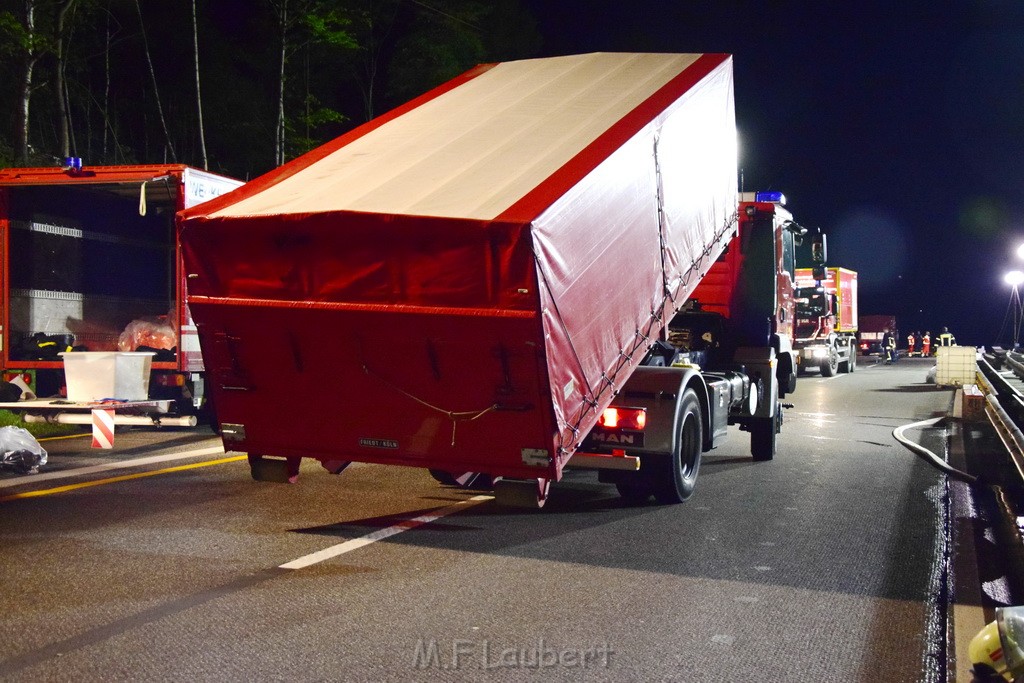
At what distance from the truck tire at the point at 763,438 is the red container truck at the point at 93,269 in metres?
6.45

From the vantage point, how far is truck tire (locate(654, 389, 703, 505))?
8.52 m

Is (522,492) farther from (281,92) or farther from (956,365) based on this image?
(281,92)

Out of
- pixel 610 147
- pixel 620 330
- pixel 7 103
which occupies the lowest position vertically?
pixel 620 330

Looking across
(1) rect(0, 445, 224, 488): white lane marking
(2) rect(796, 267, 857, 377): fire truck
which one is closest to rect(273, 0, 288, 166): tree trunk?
(2) rect(796, 267, 857, 377): fire truck

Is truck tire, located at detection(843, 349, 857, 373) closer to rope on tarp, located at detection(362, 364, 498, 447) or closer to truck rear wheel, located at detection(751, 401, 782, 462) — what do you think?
truck rear wheel, located at detection(751, 401, 782, 462)

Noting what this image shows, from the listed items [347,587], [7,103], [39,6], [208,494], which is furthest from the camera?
[7,103]

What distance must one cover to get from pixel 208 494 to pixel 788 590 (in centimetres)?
523

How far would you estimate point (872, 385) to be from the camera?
26.6 m

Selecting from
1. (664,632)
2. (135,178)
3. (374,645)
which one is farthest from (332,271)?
(135,178)

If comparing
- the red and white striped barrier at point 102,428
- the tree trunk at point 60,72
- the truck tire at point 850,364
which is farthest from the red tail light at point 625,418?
the truck tire at point 850,364

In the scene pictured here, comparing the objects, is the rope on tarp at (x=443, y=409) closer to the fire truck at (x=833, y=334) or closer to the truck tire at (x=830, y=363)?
the fire truck at (x=833, y=334)

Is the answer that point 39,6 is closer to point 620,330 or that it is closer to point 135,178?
point 135,178

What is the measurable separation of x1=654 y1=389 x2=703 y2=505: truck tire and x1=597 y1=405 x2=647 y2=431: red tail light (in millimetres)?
409

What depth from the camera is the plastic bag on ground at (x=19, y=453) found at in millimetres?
10141
